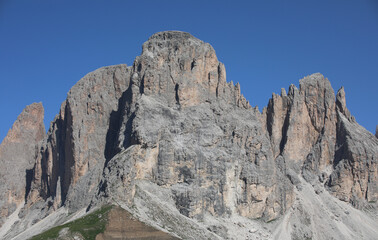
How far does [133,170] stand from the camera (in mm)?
147250

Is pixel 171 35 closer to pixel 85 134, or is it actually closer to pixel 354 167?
pixel 85 134

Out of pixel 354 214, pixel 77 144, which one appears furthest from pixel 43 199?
pixel 354 214

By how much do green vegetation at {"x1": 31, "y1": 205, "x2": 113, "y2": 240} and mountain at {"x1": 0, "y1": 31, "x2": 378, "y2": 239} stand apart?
552cm

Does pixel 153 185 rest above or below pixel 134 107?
below

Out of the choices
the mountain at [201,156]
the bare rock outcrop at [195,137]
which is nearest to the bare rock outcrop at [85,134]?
the mountain at [201,156]

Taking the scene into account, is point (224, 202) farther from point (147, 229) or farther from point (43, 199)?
point (43, 199)

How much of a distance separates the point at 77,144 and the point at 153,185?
3009cm

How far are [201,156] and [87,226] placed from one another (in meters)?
43.0

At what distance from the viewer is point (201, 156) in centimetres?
16112

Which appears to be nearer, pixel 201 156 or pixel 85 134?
pixel 201 156

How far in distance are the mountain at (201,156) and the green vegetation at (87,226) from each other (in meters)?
5.52

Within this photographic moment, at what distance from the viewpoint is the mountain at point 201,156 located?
153625mm

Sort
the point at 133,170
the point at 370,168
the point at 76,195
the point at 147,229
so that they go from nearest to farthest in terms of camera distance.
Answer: the point at 147,229 → the point at 133,170 → the point at 76,195 → the point at 370,168

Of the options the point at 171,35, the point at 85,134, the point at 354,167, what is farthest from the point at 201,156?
the point at 354,167
